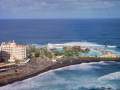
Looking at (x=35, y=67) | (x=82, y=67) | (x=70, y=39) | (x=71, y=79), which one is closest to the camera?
(x=71, y=79)

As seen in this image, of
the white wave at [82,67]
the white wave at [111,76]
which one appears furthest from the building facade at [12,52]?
the white wave at [111,76]

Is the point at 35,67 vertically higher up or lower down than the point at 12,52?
lower down

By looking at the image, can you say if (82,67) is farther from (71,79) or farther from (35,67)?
(35,67)

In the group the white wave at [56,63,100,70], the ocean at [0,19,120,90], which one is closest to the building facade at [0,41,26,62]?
the ocean at [0,19,120,90]

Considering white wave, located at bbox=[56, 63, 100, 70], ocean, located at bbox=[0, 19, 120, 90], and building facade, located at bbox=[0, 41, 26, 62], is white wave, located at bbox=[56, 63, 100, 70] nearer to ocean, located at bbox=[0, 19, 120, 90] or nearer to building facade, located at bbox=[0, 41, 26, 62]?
ocean, located at bbox=[0, 19, 120, 90]

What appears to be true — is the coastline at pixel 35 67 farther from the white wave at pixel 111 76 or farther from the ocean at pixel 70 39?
the white wave at pixel 111 76

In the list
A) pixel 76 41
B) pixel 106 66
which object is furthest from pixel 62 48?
pixel 106 66

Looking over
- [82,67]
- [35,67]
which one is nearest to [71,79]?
[82,67]
